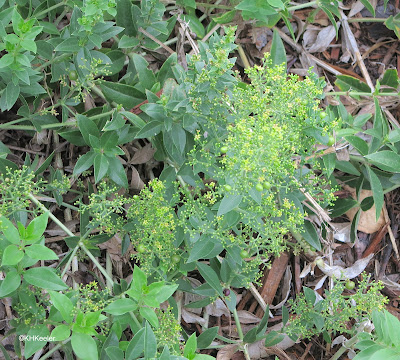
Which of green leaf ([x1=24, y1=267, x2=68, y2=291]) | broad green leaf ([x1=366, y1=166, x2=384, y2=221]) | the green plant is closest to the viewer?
green leaf ([x1=24, y1=267, x2=68, y2=291])

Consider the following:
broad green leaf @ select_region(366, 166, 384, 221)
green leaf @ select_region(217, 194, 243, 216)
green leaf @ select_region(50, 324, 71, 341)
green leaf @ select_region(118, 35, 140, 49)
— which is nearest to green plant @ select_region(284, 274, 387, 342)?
broad green leaf @ select_region(366, 166, 384, 221)

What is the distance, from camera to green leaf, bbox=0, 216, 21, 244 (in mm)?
2326

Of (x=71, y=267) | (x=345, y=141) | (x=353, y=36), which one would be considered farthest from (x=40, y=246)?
(x=353, y=36)

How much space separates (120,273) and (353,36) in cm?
273

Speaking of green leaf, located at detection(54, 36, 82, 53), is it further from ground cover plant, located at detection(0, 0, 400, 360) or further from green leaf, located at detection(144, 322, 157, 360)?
green leaf, located at detection(144, 322, 157, 360)

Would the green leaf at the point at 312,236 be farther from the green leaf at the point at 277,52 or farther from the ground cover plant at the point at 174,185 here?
the green leaf at the point at 277,52

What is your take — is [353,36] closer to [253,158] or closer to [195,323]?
[253,158]

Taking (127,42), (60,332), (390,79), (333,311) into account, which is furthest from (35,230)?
(390,79)

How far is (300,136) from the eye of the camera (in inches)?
102

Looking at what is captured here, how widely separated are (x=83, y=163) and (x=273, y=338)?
5.45ft

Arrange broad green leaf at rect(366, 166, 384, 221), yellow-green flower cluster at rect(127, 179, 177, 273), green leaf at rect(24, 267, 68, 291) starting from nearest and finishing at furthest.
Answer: green leaf at rect(24, 267, 68, 291) < yellow-green flower cluster at rect(127, 179, 177, 273) < broad green leaf at rect(366, 166, 384, 221)

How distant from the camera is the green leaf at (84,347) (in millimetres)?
2322

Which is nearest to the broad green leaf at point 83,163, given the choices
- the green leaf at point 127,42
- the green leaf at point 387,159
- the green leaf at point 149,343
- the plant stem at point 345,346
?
the green leaf at point 127,42

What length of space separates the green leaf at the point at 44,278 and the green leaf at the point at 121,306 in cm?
25
